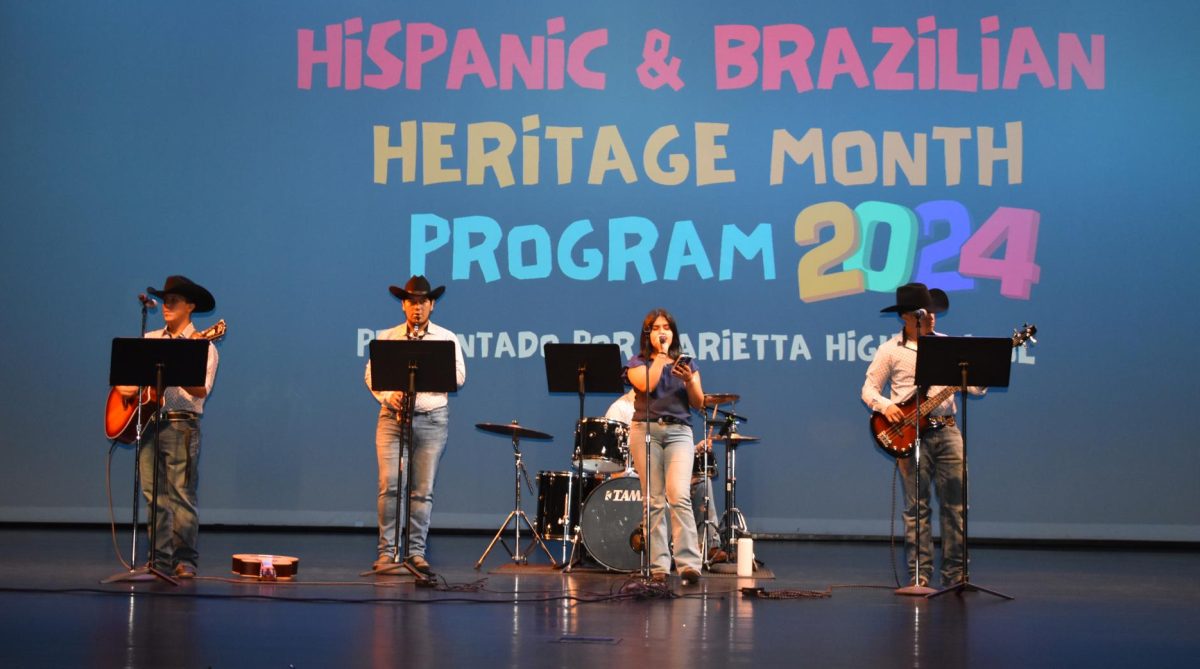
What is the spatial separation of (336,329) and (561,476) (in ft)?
9.03

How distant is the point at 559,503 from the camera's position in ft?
26.8

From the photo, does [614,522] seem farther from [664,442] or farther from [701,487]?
[664,442]

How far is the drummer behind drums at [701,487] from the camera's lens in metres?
7.91

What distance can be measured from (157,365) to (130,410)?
1.92 ft

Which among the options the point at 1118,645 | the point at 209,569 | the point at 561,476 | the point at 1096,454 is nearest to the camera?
the point at 1118,645

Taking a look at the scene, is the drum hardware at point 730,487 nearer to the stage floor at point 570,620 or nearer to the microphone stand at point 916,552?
the stage floor at point 570,620

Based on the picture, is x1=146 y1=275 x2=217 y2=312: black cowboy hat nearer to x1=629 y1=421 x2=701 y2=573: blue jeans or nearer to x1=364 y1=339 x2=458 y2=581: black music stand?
x1=364 y1=339 x2=458 y2=581: black music stand

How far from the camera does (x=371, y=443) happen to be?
32.8 feet

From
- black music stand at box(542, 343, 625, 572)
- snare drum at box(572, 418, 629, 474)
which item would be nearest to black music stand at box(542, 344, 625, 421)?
black music stand at box(542, 343, 625, 572)

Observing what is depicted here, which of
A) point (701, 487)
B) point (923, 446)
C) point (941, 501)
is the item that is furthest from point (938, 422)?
point (701, 487)

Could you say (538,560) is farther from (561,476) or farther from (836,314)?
(836,314)

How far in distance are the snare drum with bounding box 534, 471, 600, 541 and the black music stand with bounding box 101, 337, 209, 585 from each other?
8.30 ft

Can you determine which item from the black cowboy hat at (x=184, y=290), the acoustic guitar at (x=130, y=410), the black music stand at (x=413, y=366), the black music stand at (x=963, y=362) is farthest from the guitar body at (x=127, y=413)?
the black music stand at (x=963, y=362)

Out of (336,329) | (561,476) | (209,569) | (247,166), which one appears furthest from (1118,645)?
(247,166)
